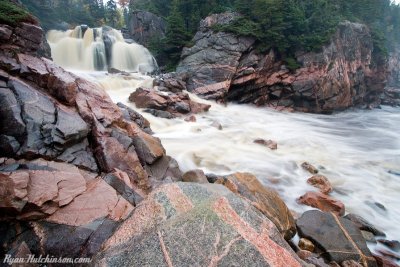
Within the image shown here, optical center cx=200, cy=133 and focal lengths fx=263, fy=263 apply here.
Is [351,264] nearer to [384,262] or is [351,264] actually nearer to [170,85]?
[384,262]

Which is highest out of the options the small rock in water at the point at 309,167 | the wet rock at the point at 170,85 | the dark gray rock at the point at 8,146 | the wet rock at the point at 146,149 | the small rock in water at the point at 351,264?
the dark gray rock at the point at 8,146

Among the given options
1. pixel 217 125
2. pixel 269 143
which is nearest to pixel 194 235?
pixel 269 143

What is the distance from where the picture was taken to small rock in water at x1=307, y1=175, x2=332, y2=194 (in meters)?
8.05

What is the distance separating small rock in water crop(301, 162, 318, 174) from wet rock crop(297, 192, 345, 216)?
2.18m

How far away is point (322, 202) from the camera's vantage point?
6961 millimetres

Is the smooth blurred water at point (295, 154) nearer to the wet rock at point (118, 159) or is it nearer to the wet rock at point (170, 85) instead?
the wet rock at point (170, 85)

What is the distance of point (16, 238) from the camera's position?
340 cm

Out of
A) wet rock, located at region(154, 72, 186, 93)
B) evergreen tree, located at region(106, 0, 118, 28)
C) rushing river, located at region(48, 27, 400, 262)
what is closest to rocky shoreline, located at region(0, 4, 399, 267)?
rushing river, located at region(48, 27, 400, 262)

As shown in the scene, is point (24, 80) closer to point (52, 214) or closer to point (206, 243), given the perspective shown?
point (52, 214)

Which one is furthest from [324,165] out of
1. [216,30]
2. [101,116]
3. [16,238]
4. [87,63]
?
[87,63]

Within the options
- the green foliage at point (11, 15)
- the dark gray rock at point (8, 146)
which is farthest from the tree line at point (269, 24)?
the dark gray rock at point (8, 146)

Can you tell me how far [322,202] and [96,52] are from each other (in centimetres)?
2462

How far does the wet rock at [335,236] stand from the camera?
504 centimetres

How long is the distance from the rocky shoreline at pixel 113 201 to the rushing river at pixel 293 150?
3.51ft
